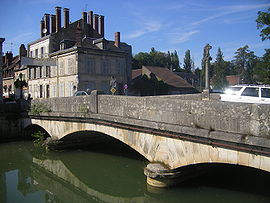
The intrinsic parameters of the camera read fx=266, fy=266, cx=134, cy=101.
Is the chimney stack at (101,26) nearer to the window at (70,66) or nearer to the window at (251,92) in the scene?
the window at (70,66)

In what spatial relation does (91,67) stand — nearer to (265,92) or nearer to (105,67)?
(105,67)

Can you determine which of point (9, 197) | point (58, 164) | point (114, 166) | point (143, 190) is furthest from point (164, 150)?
point (58, 164)

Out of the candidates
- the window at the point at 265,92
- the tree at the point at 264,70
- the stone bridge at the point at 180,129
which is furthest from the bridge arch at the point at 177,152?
the tree at the point at 264,70

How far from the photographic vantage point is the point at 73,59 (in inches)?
991

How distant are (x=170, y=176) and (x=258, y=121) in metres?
3.08

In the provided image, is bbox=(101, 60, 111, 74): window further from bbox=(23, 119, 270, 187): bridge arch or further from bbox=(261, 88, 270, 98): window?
bbox=(261, 88, 270, 98): window

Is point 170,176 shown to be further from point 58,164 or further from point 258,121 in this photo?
point 58,164

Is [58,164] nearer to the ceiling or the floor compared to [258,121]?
nearer to the floor

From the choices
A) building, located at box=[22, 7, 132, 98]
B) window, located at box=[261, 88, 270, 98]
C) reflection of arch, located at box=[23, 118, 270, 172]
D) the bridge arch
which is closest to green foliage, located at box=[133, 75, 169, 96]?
building, located at box=[22, 7, 132, 98]

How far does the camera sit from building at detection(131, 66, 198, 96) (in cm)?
3250

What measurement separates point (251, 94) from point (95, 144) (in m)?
8.51

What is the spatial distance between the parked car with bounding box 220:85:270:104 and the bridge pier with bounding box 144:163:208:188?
3.76 m

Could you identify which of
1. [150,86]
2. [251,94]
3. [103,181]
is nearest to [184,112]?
[103,181]

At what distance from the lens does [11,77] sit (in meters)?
38.3
